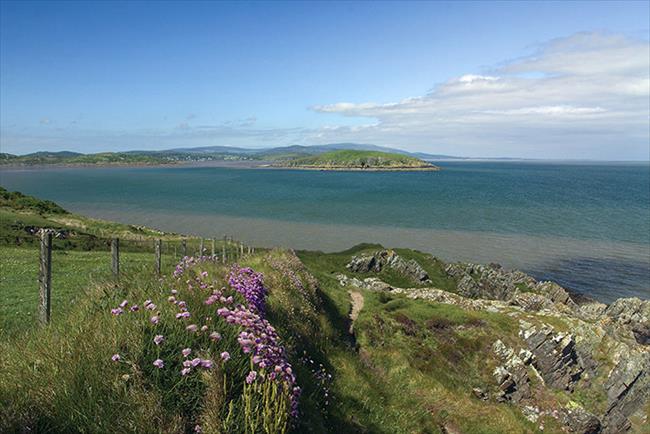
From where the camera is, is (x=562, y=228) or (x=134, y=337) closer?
(x=134, y=337)

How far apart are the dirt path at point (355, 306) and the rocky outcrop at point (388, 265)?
13516 millimetres

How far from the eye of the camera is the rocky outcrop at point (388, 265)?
1738 inches

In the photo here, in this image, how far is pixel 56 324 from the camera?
25.2 feet

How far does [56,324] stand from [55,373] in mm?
2518

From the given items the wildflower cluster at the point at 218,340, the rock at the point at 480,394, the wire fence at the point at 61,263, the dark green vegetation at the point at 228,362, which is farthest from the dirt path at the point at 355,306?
the wildflower cluster at the point at 218,340

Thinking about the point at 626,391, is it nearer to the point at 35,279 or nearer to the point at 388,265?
the point at 388,265

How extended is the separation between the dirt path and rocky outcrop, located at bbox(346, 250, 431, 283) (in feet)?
44.3

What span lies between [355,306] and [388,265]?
18.9 m

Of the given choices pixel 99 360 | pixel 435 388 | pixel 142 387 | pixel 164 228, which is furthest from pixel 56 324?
pixel 164 228

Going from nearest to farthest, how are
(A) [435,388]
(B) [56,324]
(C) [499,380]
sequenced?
(B) [56,324]
(A) [435,388]
(C) [499,380]

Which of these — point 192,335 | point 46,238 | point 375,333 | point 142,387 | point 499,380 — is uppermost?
point 46,238

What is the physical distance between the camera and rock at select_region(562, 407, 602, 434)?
19.9m

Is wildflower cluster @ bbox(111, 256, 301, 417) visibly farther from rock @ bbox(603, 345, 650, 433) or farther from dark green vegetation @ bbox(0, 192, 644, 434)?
rock @ bbox(603, 345, 650, 433)

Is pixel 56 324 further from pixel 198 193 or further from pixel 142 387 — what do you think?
pixel 198 193
